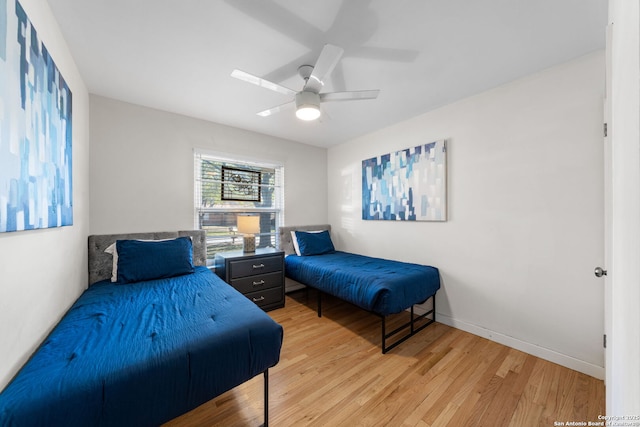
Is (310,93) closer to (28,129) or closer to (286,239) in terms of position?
(28,129)

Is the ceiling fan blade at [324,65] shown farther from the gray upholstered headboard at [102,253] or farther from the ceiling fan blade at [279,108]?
the gray upholstered headboard at [102,253]

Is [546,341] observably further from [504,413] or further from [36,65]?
[36,65]

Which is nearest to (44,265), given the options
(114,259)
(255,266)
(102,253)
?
(114,259)

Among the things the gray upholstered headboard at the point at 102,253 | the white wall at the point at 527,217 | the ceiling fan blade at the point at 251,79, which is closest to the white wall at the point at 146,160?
the gray upholstered headboard at the point at 102,253

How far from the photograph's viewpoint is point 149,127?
8.74 feet

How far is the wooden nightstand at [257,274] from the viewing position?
275 centimetres

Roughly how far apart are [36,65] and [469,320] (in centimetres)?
372

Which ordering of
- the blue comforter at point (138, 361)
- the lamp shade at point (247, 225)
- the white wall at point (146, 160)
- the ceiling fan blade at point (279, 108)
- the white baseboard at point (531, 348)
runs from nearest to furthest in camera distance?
the blue comforter at point (138, 361), the white baseboard at point (531, 348), the ceiling fan blade at point (279, 108), the white wall at point (146, 160), the lamp shade at point (247, 225)

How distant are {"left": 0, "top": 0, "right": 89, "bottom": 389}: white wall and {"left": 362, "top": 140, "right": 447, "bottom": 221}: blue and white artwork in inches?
122

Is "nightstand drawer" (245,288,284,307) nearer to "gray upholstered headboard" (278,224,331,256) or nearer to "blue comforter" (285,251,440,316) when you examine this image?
"blue comforter" (285,251,440,316)

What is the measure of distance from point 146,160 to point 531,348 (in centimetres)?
425

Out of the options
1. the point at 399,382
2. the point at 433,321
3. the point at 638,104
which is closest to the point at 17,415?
the point at 638,104

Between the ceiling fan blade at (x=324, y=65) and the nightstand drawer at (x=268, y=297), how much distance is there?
234 cm

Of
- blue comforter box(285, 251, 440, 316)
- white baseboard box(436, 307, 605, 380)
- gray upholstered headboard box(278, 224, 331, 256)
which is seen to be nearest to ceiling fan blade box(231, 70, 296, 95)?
blue comforter box(285, 251, 440, 316)
